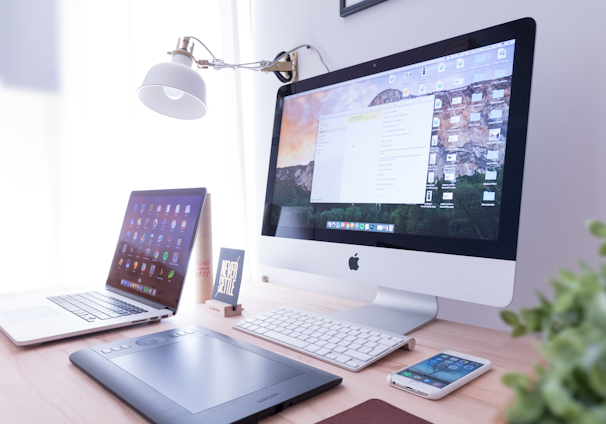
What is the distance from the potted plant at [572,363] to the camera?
11cm

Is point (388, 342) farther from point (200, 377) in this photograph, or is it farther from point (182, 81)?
point (182, 81)

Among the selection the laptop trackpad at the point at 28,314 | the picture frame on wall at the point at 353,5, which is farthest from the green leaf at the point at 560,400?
the picture frame on wall at the point at 353,5

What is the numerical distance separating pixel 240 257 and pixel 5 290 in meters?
0.92

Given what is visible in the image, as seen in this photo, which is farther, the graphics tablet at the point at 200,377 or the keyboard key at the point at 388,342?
the keyboard key at the point at 388,342

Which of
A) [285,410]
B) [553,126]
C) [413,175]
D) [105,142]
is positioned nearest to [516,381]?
[285,410]

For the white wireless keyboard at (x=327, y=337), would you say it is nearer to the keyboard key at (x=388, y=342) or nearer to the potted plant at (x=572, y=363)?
the keyboard key at (x=388, y=342)

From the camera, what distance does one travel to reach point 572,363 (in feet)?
0.39

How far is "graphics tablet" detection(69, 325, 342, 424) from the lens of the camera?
46 cm

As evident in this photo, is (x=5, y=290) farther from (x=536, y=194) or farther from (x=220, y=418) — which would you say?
(x=536, y=194)

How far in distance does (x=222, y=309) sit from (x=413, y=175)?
0.52m

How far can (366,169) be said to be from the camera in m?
0.85

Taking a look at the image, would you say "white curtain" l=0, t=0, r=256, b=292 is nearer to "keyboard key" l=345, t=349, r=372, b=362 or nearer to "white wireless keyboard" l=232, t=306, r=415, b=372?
"white wireless keyboard" l=232, t=306, r=415, b=372

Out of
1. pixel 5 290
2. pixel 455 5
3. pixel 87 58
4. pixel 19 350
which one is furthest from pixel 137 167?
pixel 455 5

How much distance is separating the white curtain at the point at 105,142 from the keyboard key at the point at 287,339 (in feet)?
2.51
